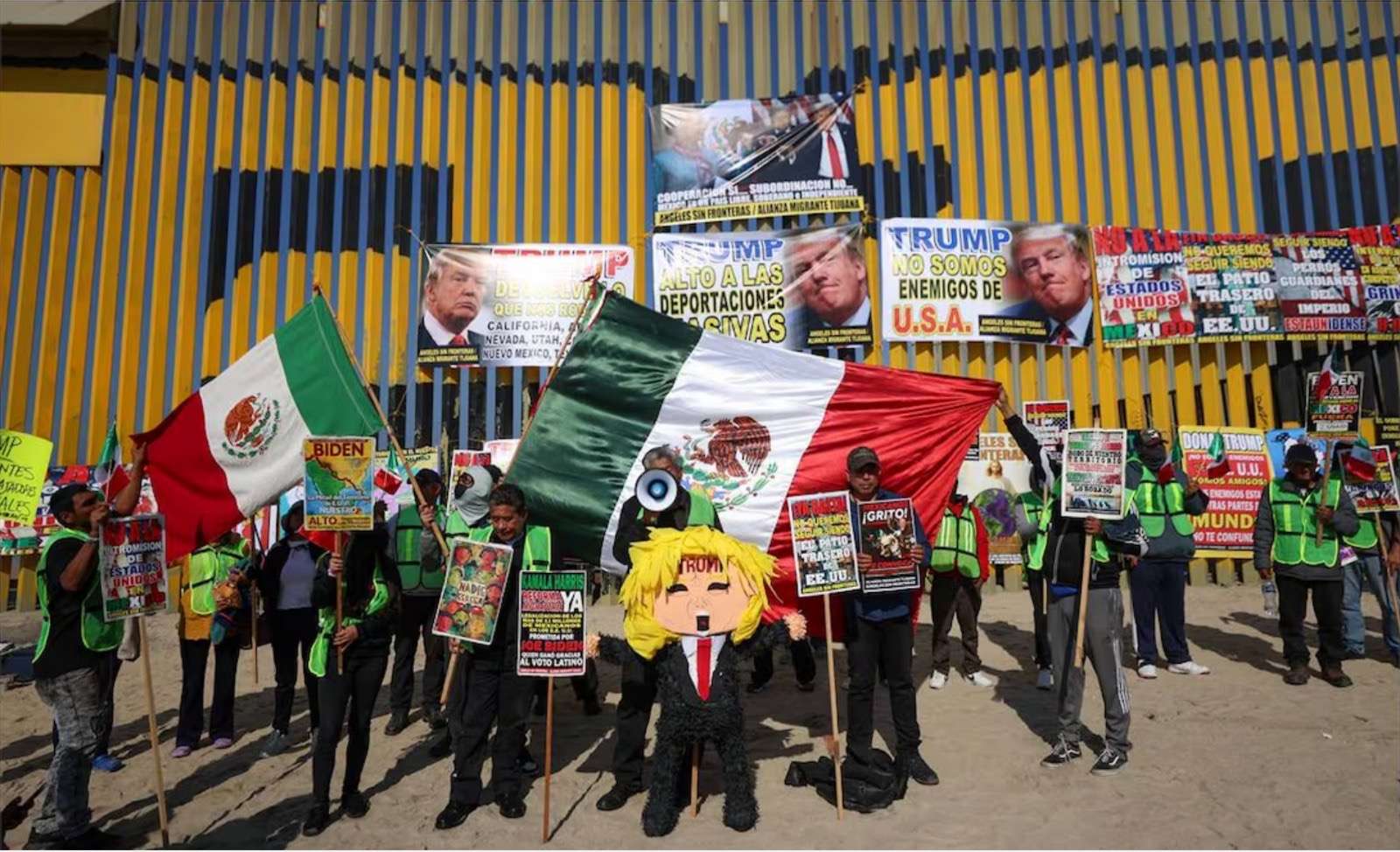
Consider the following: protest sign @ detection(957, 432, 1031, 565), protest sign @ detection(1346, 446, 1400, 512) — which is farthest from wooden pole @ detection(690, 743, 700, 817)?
protest sign @ detection(1346, 446, 1400, 512)

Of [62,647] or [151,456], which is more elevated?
[151,456]

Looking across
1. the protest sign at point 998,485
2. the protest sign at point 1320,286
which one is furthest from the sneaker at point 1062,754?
the protest sign at point 1320,286

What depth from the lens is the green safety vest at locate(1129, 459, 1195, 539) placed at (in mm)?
7777

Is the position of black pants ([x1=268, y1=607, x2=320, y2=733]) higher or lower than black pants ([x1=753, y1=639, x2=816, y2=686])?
higher

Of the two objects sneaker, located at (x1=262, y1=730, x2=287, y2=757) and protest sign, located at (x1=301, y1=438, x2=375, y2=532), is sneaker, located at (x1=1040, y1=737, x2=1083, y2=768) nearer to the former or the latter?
protest sign, located at (x1=301, y1=438, x2=375, y2=532)

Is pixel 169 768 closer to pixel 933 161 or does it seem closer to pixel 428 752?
pixel 428 752

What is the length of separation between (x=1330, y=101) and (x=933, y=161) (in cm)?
741

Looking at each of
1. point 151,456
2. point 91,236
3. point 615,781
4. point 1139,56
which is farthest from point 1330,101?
point 91,236

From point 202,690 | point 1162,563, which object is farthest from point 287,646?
point 1162,563

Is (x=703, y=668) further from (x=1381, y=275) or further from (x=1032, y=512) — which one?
(x=1381, y=275)

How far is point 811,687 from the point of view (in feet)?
25.9

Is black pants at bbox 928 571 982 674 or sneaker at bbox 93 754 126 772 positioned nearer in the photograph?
sneaker at bbox 93 754 126 772

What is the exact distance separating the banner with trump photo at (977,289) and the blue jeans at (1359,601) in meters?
7.07

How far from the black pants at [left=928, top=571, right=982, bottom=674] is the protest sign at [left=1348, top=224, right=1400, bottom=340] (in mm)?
11435
